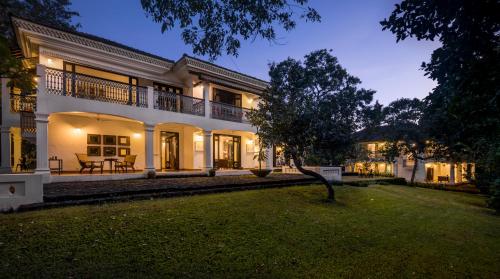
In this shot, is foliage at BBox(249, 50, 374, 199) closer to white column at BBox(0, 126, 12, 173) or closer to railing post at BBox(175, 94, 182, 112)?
railing post at BBox(175, 94, 182, 112)

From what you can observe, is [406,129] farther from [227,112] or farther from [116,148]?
[116,148]

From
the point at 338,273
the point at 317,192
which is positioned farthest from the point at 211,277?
the point at 317,192

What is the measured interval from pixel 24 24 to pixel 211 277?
12.4m

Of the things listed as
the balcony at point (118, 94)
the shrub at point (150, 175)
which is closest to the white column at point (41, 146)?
the balcony at point (118, 94)

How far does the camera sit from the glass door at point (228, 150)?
64.9ft

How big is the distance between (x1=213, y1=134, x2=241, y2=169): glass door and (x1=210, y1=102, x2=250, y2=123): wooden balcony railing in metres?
2.10

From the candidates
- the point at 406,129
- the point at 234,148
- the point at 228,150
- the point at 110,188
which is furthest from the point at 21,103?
the point at 406,129

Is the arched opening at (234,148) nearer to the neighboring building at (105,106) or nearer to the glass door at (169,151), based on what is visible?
the neighboring building at (105,106)

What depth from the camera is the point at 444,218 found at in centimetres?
1002

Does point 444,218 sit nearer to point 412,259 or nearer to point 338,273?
point 412,259

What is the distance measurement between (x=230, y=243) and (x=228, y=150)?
49.6ft

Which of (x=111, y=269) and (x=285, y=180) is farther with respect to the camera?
(x=285, y=180)

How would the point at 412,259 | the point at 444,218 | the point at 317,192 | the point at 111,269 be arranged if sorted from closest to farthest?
the point at 111,269 → the point at 412,259 → the point at 444,218 → the point at 317,192

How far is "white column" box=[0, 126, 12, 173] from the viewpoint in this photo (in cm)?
1257
